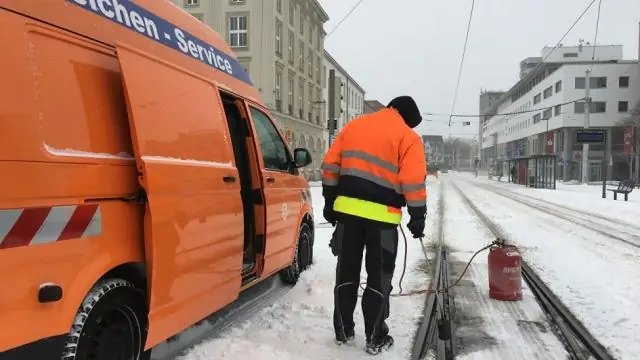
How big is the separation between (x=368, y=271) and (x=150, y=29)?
7.50 feet

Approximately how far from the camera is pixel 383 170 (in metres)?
3.88

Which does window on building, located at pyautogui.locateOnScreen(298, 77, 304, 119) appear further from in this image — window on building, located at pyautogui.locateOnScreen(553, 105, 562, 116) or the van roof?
the van roof

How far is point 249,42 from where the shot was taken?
37.2 m

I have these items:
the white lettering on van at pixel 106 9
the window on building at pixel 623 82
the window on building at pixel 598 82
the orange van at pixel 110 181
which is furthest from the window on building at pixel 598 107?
the white lettering on van at pixel 106 9

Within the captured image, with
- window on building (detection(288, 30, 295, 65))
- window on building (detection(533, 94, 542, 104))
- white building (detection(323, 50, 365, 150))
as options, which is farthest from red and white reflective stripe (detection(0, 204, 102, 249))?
window on building (detection(533, 94, 542, 104))

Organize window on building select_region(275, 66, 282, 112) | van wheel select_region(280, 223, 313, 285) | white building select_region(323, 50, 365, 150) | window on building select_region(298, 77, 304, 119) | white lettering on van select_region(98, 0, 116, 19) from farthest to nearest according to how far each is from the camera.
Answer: white building select_region(323, 50, 365, 150), window on building select_region(298, 77, 304, 119), window on building select_region(275, 66, 282, 112), van wheel select_region(280, 223, 313, 285), white lettering on van select_region(98, 0, 116, 19)

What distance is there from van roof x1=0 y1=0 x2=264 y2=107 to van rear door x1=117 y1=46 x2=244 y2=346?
141 mm

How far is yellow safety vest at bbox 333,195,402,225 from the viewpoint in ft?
Answer: 12.8

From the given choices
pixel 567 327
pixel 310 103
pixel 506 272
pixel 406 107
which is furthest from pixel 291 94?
pixel 406 107

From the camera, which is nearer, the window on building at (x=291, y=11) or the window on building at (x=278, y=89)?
the window on building at (x=278, y=89)

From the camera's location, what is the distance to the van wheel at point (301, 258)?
6.15 meters

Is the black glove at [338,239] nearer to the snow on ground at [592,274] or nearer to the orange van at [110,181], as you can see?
the orange van at [110,181]

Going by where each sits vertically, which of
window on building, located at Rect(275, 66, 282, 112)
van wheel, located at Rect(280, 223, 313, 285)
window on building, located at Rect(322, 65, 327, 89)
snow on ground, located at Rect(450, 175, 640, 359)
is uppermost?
window on building, located at Rect(322, 65, 327, 89)

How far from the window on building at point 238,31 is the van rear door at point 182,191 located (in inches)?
1363
